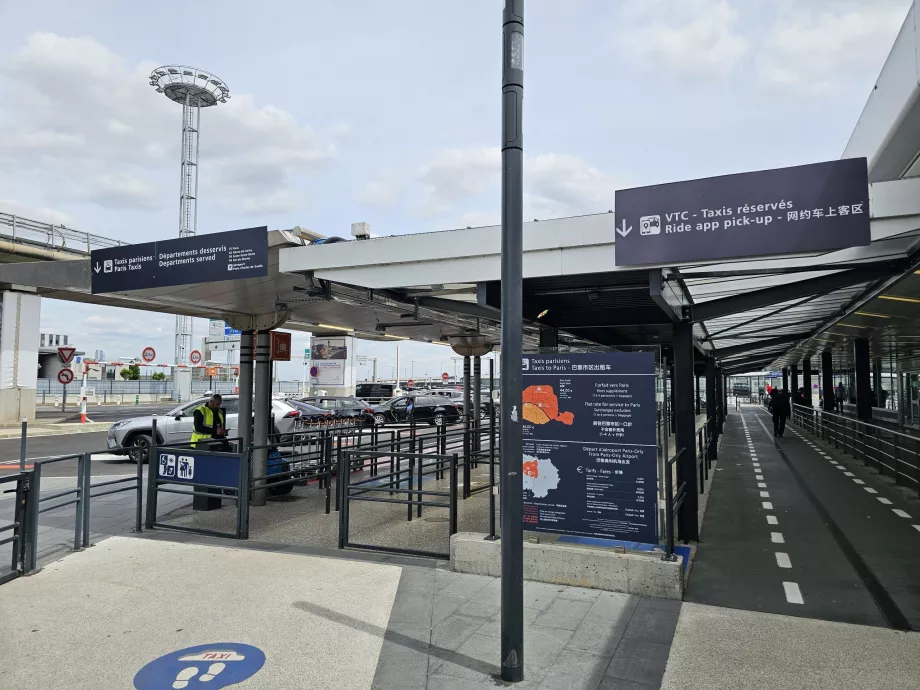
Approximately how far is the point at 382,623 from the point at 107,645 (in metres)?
1.91

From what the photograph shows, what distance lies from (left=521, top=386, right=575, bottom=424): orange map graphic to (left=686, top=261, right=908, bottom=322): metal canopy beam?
2.53 m

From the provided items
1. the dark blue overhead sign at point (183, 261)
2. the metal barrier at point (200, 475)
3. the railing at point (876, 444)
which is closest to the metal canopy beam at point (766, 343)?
the railing at point (876, 444)

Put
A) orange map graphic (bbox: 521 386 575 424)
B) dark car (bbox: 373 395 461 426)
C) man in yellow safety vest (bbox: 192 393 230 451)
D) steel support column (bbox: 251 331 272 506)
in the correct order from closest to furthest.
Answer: orange map graphic (bbox: 521 386 575 424) → steel support column (bbox: 251 331 272 506) → man in yellow safety vest (bbox: 192 393 230 451) → dark car (bbox: 373 395 461 426)

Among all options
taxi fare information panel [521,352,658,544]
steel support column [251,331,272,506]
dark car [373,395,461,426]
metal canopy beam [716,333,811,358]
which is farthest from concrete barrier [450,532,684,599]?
dark car [373,395,461,426]

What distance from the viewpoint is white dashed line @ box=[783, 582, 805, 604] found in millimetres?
5326

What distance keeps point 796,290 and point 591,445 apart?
9.98 feet

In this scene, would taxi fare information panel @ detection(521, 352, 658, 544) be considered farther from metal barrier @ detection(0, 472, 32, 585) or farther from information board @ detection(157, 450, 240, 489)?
metal barrier @ detection(0, 472, 32, 585)

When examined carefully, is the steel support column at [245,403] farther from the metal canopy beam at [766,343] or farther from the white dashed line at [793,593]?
the metal canopy beam at [766,343]

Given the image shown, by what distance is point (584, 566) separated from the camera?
5.59 meters

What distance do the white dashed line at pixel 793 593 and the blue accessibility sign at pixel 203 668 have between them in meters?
4.22

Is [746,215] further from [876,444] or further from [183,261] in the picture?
[876,444]

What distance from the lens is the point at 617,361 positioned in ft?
18.5

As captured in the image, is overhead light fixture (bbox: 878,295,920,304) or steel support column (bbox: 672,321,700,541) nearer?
steel support column (bbox: 672,321,700,541)

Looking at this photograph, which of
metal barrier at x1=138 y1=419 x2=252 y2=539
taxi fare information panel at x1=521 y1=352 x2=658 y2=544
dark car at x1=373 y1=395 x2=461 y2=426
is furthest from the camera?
dark car at x1=373 y1=395 x2=461 y2=426
